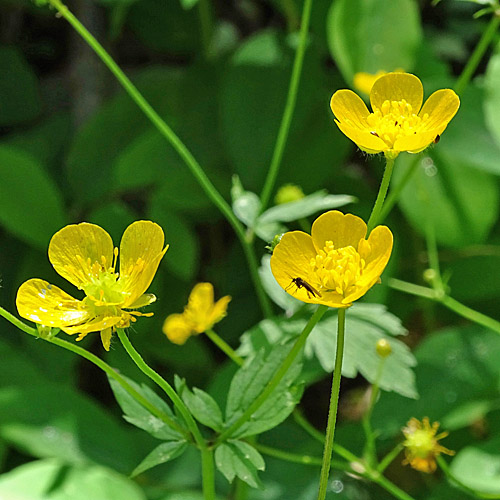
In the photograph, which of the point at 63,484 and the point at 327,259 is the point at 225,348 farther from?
the point at 63,484

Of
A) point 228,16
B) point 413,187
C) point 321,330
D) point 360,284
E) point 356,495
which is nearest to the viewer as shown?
point 360,284

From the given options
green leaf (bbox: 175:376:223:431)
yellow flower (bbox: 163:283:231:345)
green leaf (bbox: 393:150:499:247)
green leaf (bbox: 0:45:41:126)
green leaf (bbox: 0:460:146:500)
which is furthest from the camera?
green leaf (bbox: 0:45:41:126)

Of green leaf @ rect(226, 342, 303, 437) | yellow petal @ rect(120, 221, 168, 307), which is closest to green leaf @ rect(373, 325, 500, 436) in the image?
green leaf @ rect(226, 342, 303, 437)

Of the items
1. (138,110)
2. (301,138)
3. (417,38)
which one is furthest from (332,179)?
(138,110)

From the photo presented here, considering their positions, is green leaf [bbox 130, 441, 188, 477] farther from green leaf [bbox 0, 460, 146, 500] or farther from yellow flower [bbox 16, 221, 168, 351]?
green leaf [bbox 0, 460, 146, 500]

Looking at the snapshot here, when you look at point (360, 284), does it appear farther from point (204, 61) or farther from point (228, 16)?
point (228, 16)

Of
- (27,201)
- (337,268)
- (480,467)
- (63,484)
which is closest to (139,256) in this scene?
(337,268)
